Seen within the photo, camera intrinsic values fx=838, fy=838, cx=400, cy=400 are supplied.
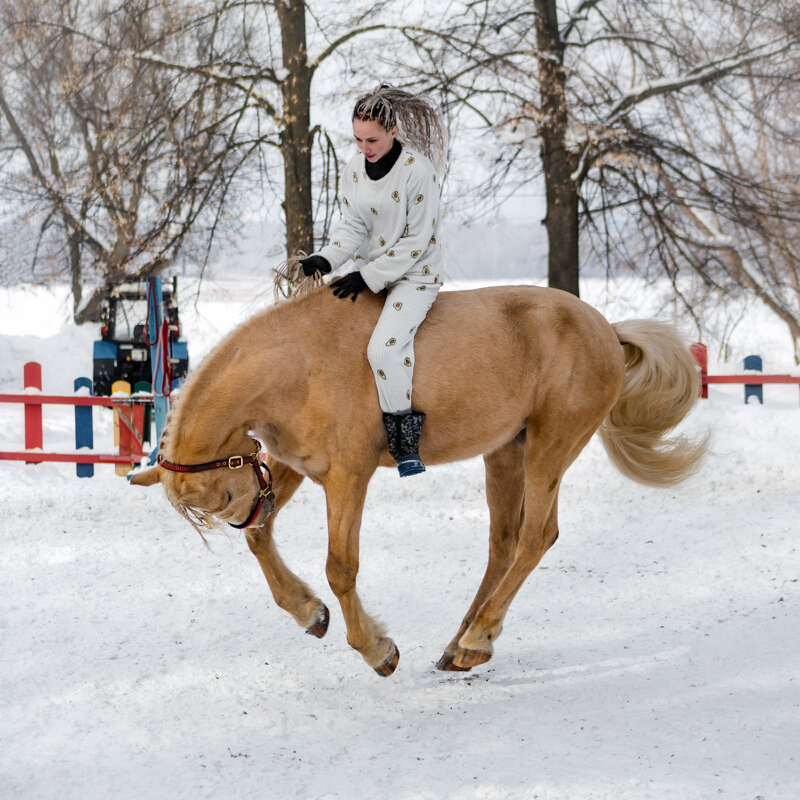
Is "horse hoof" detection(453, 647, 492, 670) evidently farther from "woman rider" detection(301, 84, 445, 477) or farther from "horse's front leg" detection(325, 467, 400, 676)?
"woman rider" detection(301, 84, 445, 477)

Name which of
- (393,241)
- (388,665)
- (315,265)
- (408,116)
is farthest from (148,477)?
(408,116)

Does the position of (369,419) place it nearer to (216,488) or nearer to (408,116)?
(216,488)

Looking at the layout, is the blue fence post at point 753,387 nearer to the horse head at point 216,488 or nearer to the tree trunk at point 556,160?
the tree trunk at point 556,160

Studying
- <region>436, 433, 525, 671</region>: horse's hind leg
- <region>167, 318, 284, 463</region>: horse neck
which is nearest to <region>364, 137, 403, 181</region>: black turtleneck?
<region>167, 318, 284, 463</region>: horse neck

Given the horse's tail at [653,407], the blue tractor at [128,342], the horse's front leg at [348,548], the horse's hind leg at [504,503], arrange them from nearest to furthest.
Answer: the horse's front leg at [348,548]
the horse's hind leg at [504,503]
the horse's tail at [653,407]
the blue tractor at [128,342]

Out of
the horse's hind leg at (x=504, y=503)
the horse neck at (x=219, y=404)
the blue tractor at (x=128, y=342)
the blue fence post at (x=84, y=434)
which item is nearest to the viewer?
the horse neck at (x=219, y=404)

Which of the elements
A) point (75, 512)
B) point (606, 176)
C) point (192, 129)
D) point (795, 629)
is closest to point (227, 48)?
point (192, 129)

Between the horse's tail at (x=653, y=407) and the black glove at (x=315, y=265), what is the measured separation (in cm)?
186

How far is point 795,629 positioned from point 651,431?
4.24 feet

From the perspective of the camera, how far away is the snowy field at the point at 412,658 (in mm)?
3064

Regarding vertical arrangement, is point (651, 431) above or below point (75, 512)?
above

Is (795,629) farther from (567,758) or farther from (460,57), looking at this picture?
(460,57)

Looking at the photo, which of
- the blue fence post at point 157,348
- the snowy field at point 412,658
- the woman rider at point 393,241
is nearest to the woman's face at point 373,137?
the woman rider at point 393,241

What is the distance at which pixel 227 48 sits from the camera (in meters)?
11.6
